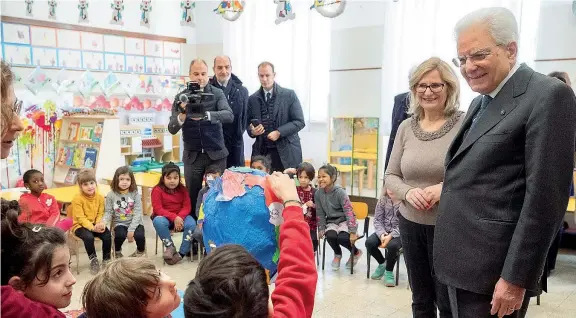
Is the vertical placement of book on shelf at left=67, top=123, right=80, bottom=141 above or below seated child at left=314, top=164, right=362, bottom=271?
above

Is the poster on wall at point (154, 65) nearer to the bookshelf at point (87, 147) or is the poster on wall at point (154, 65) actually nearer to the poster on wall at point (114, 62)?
the poster on wall at point (114, 62)

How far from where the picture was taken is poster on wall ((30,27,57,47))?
19.9 feet

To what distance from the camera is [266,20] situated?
657 centimetres

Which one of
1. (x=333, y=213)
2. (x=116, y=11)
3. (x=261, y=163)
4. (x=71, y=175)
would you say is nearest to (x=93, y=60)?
(x=116, y=11)

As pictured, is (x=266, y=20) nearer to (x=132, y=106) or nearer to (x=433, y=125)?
(x=132, y=106)

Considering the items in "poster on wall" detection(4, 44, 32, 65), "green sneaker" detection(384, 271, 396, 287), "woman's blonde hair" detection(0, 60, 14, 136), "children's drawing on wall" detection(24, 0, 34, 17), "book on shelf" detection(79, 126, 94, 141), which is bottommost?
"green sneaker" detection(384, 271, 396, 287)

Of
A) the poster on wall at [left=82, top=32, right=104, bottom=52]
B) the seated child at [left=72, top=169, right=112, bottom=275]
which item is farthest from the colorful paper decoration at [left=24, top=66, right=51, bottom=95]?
the seated child at [left=72, top=169, right=112, bottom=275]

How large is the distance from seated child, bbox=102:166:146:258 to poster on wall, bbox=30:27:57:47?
10.3 ft

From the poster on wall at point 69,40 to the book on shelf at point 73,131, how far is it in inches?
42.6

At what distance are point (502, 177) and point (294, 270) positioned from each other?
1.98ft

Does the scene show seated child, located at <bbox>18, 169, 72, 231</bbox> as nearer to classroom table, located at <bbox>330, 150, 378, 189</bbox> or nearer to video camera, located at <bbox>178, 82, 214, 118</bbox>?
video camera, located at <bbox>178, 82, 214, 118</bbox>

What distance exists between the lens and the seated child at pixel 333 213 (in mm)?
3734

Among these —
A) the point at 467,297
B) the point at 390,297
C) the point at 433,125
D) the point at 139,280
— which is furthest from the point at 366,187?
the point at 139,280

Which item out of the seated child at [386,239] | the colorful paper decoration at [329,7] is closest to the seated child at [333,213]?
the seated child at [386,239]
